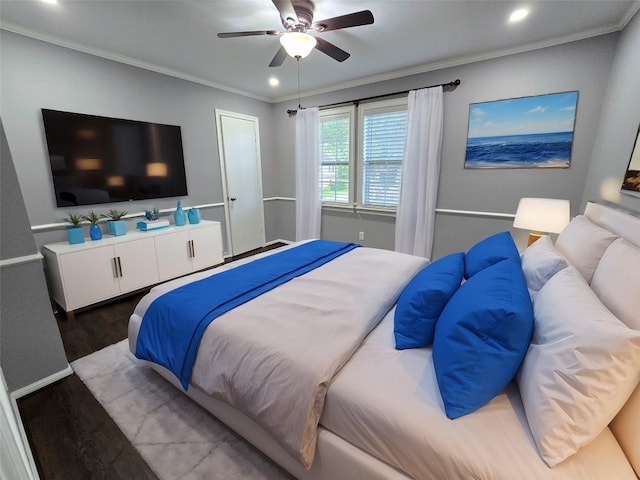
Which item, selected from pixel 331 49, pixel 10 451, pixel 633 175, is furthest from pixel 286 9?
pixel 633 175

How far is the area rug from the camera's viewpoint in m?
1.33

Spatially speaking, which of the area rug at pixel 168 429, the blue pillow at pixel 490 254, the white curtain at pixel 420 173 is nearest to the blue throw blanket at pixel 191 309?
the area rug at pixel 168 429

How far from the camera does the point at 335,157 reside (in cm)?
427

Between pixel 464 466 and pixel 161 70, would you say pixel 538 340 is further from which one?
pixel 161 70

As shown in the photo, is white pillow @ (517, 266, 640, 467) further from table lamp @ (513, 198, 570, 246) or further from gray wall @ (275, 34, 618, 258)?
gray wall @ (275, 34, 618, 258)

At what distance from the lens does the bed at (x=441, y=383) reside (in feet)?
2.49

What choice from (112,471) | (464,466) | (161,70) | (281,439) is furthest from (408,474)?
(161,70)

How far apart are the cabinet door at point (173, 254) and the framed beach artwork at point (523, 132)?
3533 millimetres

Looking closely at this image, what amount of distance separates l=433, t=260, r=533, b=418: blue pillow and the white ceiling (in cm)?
229

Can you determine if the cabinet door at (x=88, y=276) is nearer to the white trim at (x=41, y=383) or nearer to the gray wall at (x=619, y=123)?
the white trim at (x=41, y=383)

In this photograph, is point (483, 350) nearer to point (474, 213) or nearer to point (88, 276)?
point (474, 213)

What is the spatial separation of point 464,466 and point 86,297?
→ 322 centimetres

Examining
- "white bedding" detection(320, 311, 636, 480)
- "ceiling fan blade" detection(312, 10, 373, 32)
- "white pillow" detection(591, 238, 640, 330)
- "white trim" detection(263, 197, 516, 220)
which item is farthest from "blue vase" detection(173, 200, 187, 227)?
"white pillow" detection(591, 238, 640, 330)

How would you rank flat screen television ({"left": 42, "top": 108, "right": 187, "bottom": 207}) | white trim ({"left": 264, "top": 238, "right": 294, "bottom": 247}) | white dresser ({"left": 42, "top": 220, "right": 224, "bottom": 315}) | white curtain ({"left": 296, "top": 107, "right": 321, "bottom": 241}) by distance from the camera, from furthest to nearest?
white trim ({"left": 264, "top": 238, "right": 294, "bottom": 247})
white curtain ({"left": 296, "top": 107, "right": 321, "bottom": 241})
flat screen television ({"left": 42, "top": 108, "right": 187, "bottom": 207})
white dresser ({"left": 42, "top": 220, "right": 224, "bottom": 315})
